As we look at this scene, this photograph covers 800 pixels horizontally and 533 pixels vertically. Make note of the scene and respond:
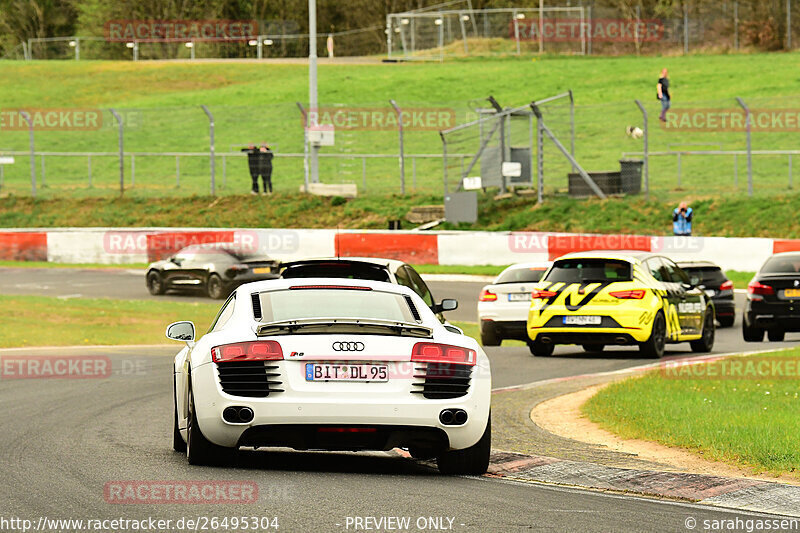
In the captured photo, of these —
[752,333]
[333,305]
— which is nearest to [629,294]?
A: [752,333]

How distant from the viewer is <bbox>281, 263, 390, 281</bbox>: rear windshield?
44.6ft

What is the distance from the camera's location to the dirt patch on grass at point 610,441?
9500 millimetres

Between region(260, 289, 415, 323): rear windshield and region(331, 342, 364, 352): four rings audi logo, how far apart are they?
0.52 m

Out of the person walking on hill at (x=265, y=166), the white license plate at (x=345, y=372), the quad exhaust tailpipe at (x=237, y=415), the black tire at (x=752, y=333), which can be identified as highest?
the person walking on hill at (x=265, y=166)

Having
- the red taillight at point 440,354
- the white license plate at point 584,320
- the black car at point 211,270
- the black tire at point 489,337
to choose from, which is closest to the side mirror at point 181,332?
the red taillight at point 440,354

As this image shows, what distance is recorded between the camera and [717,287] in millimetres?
24391

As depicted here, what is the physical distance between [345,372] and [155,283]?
21.5 meters

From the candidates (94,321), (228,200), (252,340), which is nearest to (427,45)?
(228,200)

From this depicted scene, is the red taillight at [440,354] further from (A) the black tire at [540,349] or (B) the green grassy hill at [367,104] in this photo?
(B) the green grassy hill at [367,104]

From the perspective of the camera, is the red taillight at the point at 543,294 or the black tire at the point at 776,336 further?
the black tire at the point at 776,336

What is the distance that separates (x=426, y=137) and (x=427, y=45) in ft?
66.0

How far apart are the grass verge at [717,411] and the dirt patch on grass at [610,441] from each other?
0.34 ft

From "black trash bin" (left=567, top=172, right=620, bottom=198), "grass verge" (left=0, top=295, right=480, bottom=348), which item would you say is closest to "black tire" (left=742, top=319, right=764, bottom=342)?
"grass verge" (left=0, top=295, right=480, bottom=348)

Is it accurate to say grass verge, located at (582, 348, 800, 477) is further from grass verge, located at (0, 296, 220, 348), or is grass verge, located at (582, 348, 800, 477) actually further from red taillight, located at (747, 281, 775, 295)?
grass verge, located at (0, 296, 220, 348)
